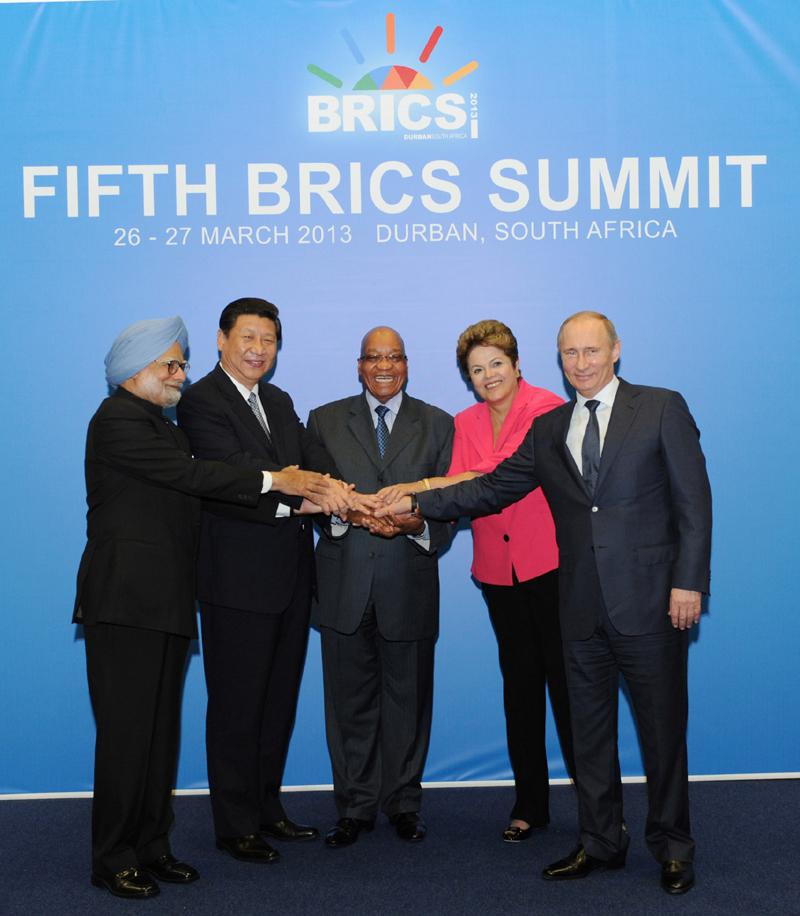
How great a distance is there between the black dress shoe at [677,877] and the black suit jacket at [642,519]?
788mm

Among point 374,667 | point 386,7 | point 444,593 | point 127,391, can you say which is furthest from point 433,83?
point 374,667

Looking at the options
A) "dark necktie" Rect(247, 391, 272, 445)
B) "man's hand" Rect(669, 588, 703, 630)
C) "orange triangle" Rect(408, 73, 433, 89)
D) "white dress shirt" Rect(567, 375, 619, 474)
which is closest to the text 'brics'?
"orange triangle" Rect(408, 73, 433, 89)

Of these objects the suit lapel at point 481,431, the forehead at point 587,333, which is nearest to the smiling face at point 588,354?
the forehead at point 587,333

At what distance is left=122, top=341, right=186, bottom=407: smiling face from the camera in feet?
9.66

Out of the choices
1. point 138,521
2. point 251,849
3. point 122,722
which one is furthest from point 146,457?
point 251,849

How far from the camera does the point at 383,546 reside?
10.9 feet

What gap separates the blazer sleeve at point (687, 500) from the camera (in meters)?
2.71

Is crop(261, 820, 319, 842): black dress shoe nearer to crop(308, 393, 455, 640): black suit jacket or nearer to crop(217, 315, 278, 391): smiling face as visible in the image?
crop(308, 393, 455, 640): black suit jacket

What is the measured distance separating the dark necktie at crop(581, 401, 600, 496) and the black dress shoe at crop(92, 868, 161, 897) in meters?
1.96

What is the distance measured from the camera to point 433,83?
154 inches

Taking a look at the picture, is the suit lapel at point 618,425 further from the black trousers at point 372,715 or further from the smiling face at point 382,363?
the black trousers at point 372,715

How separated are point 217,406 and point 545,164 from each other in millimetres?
1945

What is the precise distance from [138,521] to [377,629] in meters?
1.05

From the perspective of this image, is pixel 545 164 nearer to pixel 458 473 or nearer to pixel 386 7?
pixel 386 7
